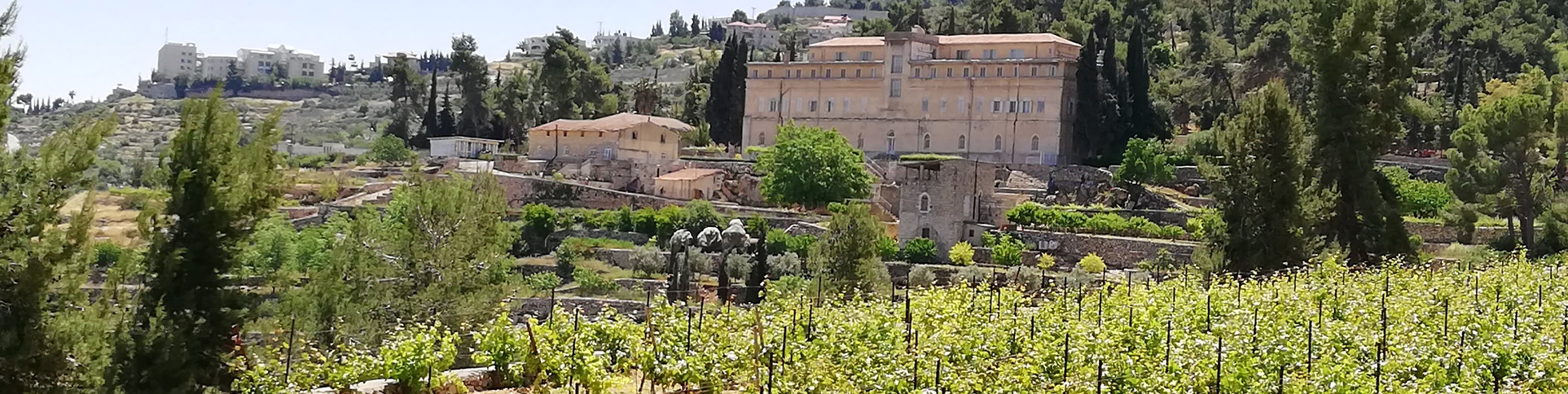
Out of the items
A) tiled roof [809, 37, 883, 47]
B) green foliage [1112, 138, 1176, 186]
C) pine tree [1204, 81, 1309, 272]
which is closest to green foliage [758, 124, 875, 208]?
green foliage [1112, 138, 1176, 186]


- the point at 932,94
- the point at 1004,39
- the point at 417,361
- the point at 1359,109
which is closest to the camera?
the point at 417,361

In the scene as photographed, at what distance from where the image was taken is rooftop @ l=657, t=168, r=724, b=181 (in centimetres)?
5363

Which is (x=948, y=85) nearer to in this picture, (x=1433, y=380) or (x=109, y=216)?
(x=109, y=216)

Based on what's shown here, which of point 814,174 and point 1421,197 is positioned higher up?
point 1421,197

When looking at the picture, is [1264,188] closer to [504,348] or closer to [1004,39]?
[504,348]

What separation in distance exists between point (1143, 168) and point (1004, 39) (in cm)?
1213

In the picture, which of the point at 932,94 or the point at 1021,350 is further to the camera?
the point at 932,94

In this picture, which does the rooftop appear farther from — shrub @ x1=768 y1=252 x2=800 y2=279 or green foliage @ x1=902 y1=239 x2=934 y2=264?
green foliage @ x1=902 y1=239 x2=934 y2=264

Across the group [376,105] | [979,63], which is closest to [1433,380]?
[979,63]

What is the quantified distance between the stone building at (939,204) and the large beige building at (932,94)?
16.4m

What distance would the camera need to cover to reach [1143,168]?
49.3 m

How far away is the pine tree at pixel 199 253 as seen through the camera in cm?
1276

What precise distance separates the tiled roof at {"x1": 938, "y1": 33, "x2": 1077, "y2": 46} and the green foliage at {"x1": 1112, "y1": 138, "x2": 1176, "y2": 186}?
9406mm

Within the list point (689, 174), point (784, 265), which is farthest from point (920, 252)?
point (689, 174)
